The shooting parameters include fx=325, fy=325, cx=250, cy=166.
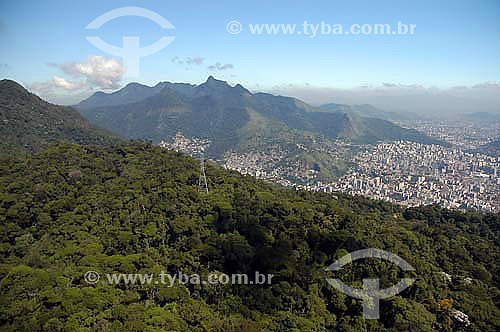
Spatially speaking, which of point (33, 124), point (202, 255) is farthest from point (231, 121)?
point (202, 255)

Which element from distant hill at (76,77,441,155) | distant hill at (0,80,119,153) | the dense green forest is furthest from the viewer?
distant hill at (76,77,441,155)

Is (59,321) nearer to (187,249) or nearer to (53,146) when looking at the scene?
(187,249)

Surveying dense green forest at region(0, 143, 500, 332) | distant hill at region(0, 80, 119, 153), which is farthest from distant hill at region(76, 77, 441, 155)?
dense green forest at region(0, 143, 500, 332)

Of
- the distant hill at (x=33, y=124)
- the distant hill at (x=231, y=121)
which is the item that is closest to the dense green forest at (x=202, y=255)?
the distant hill at (x=33, y=124)

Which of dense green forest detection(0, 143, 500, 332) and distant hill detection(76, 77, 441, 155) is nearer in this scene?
dense green forest detection(0, 143, 500, 332)

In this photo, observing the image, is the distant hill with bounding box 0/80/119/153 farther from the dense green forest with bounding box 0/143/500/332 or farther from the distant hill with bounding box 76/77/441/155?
the distant hill with bounding box 76/77/441/155

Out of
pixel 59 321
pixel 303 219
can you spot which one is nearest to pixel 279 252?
pixel 303 219

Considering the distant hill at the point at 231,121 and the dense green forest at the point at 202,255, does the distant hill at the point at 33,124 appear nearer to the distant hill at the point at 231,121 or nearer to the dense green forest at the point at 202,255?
the dense green forest at the point at 202,255

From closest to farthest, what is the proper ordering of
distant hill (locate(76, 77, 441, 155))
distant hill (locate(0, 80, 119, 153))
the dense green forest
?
the dense green forest
distant hill (locate(0, 80, 119, 153))
distant hill (locate(76, 77, 441, 155))
